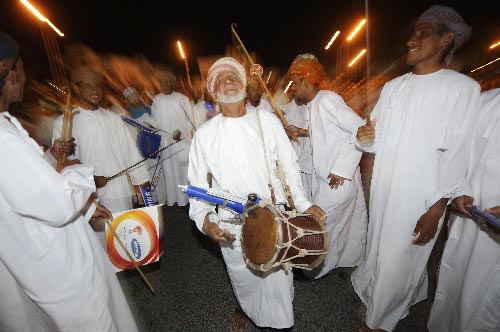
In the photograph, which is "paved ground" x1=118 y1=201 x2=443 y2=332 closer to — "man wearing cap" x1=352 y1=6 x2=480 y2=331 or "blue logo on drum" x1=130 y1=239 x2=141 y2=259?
"man wearing cap" x1=352 y1=6 x2=480 y2=331

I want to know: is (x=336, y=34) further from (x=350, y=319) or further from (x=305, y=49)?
(x=350, y=319)

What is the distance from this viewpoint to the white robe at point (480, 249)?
2.06 metres

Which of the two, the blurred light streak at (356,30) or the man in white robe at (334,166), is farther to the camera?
the blurred light streak at (356,30)

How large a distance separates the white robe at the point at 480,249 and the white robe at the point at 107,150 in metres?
3.97

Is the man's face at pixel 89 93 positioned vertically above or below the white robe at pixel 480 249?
above

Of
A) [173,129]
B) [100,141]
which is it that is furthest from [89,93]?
[173,129]

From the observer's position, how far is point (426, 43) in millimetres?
2215

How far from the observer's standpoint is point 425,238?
7.43 ft

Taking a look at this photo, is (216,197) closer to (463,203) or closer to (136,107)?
(463,203)

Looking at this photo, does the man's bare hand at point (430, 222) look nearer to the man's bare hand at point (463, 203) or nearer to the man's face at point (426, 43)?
the man's bare hand at point (463, 203)

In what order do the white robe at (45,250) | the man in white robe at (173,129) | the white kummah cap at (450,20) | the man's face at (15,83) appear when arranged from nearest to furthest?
the white robe at (45,250)
the man's face at (15,83)
the white kummah cap at (450,20)
the man in white robe at (173,129)

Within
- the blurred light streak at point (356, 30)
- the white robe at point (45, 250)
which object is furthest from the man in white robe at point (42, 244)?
the blurred light streak at point (356, 30)

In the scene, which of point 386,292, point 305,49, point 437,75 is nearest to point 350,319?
point 386,292

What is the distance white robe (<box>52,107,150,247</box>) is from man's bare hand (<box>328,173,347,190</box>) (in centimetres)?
277
